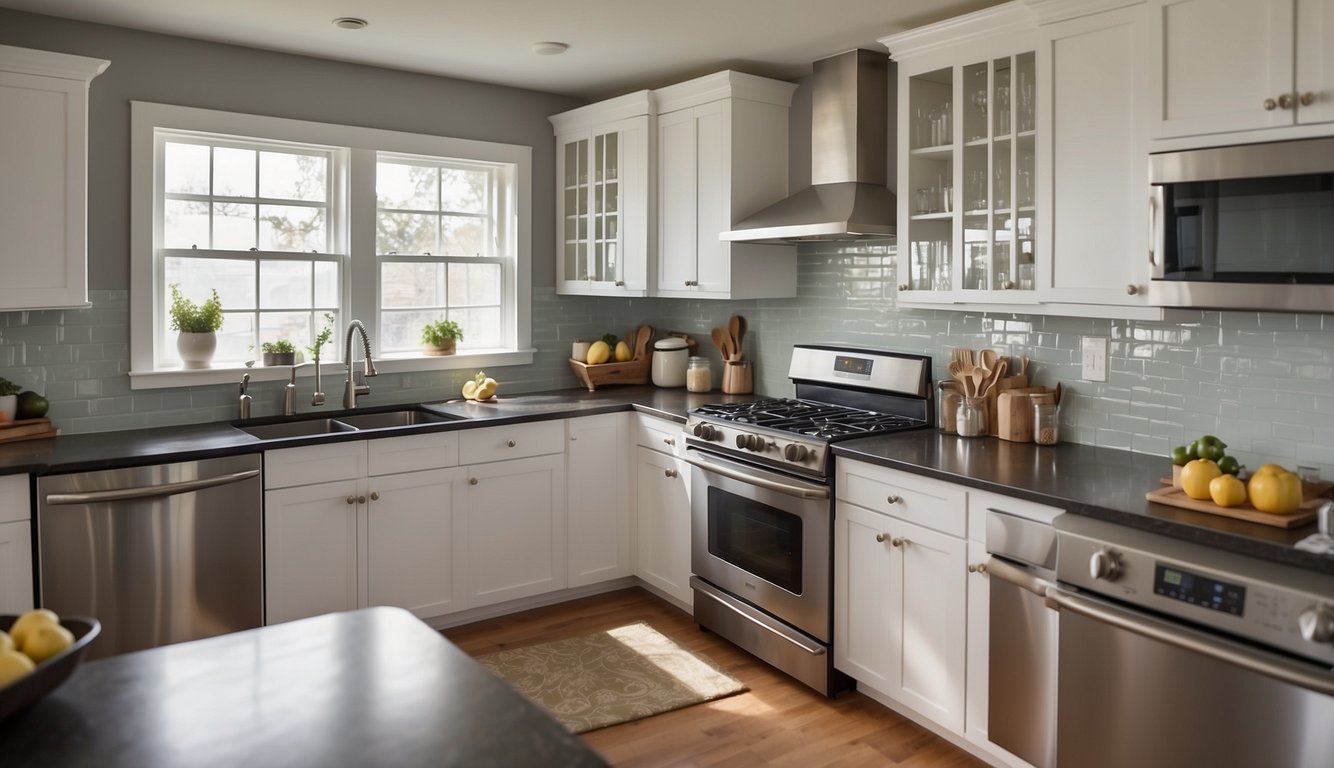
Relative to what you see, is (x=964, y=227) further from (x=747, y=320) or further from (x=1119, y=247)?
(x=747, y=320)

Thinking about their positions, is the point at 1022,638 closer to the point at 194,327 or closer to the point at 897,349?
the point at 897,349

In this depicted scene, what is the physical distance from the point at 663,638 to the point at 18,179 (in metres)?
2.97

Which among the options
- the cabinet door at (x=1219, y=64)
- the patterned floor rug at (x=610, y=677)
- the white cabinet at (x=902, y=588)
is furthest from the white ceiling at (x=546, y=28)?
the patterned floor rug at (x=610, y=677)

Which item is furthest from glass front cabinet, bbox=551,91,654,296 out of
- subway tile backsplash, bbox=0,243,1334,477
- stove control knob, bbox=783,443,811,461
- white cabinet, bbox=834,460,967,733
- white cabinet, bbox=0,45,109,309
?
white cabinet, bbox=0,45,109,309

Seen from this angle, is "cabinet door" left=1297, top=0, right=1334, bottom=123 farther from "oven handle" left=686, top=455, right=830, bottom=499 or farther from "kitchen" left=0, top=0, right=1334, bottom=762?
"oven handle" left=686, top=455, right=830, bottom=499

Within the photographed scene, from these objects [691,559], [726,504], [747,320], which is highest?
[747,320]

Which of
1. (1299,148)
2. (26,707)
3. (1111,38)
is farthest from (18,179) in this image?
(1299,148)

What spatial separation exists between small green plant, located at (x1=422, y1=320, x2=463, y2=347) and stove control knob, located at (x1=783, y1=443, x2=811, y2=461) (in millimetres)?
2032

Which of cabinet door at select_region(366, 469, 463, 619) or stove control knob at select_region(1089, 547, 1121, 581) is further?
cabinet door at select_region(366, 469, 463, 619)

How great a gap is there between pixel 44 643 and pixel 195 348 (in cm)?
286

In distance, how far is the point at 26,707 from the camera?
1.33 m

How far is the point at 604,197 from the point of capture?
480 cm

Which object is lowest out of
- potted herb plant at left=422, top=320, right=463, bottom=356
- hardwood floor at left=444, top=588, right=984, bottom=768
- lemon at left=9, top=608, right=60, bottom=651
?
hardwood floor at left=444, top=588, right=984, bottom=768

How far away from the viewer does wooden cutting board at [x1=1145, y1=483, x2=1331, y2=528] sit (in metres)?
2.25
